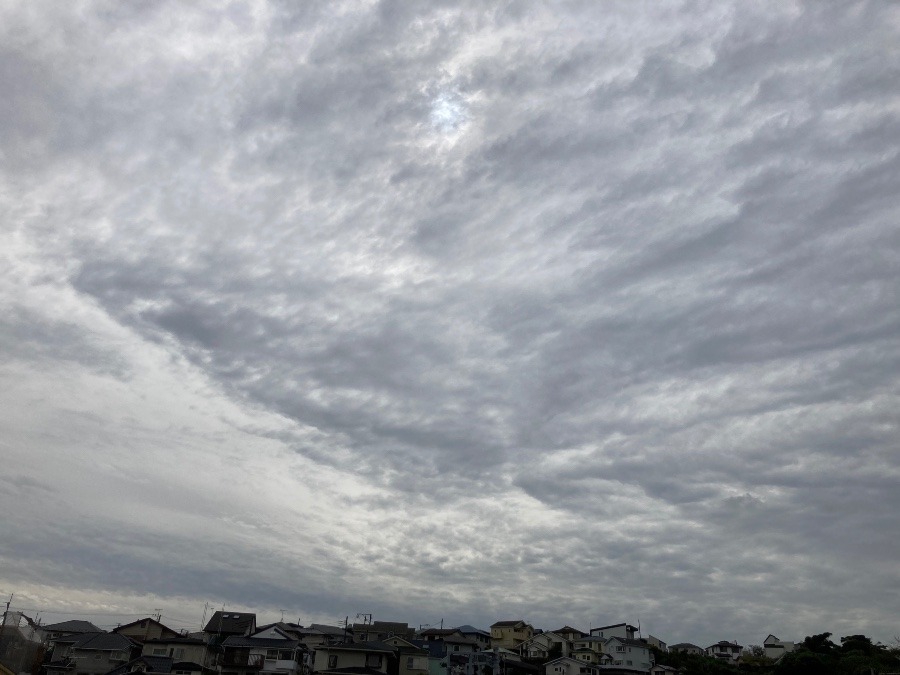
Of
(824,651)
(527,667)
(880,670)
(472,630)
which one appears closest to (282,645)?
(527,667)

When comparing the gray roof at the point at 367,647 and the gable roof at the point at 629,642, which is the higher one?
the gable roof at the point at 629,642

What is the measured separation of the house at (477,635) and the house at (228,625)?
1302 inches

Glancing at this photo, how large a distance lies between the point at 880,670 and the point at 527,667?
4270 centimetres

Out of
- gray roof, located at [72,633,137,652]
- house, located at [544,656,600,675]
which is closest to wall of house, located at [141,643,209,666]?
gray roof, located at [72,633,137,652]

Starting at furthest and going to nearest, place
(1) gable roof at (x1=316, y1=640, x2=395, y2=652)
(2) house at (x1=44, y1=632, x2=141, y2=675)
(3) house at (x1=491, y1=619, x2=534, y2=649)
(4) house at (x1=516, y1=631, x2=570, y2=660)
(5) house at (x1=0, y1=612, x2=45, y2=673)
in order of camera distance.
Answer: (3) house at (x1=491, y1=619, x2=534, y2=649)
(4) house at (x1=516, y1=631, x2=570, y2=660)
(1) gable roof at (x1=316, y1=640, x2=395, y2=652)
(2) house at (x1=44, y1=632, x2=141, y2=675)
(5) house at (x1=0, y1=612, x2=45, y2=673)

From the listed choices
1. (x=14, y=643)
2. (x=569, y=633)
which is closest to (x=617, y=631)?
(x=569, y=633)

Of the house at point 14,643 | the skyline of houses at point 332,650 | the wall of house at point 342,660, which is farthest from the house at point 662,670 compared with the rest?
the house at point 14,643

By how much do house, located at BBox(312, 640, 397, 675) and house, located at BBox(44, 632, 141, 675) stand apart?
22.0m

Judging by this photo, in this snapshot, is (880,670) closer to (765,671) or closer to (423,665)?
(765,671)

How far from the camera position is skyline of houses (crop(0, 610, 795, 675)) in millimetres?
84312

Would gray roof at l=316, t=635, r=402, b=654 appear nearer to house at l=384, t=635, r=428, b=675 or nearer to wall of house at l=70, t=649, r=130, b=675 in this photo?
house at l=384, t=635, r=428, b=675

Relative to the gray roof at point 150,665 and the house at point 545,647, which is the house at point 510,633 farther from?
the gray roof at point 150,665

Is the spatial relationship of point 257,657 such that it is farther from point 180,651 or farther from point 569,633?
point 569,633

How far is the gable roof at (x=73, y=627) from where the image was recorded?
10065 centimetres
